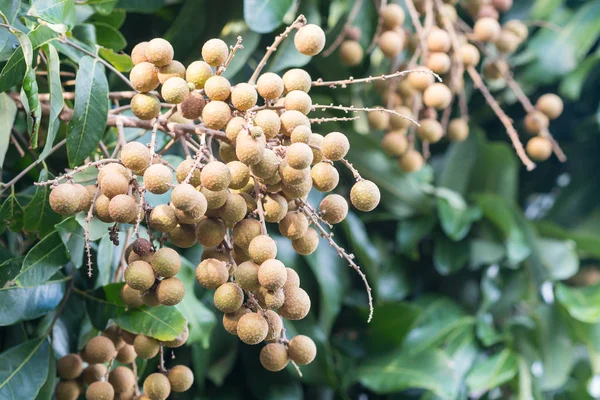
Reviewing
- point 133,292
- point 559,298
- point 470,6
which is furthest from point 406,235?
point 133,292

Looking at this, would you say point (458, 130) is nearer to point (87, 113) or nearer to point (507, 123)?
point (507, 123)

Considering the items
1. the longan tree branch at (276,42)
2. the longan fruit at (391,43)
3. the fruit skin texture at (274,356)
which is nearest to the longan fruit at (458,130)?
the longan fruit at (391,43)

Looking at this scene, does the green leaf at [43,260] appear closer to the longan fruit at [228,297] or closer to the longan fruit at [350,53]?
the longan fruit at [228,297]

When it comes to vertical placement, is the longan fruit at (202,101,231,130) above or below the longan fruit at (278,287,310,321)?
above

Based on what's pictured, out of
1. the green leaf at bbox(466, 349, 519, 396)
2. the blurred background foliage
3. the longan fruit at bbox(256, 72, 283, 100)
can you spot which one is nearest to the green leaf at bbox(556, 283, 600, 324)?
the blurred background foliage

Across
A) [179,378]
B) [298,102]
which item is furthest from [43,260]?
[298,102]

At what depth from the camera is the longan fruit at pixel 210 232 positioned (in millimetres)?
560

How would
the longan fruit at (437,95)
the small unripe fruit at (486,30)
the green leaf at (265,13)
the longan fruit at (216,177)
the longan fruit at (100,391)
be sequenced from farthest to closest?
the small unripe fruit at (486,30) < the longan fruit at (437,95) < the green leaf at (265,13) < the longan fruit at (100,391) < the longan fruit at (216,177)

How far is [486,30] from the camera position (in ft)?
3.70

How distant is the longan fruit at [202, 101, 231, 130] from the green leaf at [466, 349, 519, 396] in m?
0.74

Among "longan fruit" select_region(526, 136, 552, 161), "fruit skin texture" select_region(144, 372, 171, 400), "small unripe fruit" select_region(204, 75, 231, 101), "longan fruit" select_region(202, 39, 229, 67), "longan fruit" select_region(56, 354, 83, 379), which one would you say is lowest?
"longan fruit" select_region(526, 136, 552, 161)

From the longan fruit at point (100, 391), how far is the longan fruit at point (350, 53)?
62 cm

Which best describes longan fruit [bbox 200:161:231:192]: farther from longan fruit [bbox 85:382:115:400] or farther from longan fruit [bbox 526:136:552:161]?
longan fruit [bbox 526:136:552:161]

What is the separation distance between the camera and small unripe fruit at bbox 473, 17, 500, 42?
113cm
